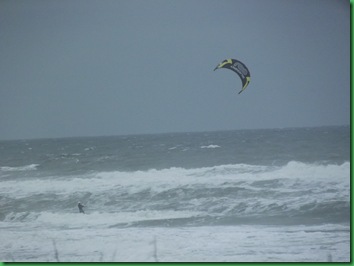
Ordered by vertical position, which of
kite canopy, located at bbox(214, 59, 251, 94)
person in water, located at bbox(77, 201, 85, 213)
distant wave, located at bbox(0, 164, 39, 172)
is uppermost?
kite canopy, located at bbox(214, 59, 251, 94)

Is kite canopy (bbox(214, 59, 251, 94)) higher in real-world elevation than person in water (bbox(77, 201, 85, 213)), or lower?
higher

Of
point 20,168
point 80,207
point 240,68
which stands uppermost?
point 240,68

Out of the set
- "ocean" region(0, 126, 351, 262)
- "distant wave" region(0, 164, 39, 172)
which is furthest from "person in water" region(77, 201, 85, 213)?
"distant wave" region(0, 164, 39, 172)

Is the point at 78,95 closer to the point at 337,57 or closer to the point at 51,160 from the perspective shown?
the point at 51,160

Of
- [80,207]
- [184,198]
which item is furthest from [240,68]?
[80,207]

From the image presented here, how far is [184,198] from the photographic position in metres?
3.65

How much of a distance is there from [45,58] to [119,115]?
86cm

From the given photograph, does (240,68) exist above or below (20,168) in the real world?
above

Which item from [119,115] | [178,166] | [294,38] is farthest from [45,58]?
[294,38]

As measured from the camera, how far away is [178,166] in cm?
375

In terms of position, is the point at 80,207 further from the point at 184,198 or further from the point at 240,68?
the point at 240,68

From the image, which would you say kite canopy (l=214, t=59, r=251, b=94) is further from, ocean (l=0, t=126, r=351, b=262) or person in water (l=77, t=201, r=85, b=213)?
person in water (l=77, t=201, r=85, b=213)

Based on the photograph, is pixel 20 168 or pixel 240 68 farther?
pixel 20 168

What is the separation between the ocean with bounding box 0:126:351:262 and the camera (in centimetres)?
338
